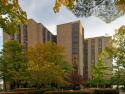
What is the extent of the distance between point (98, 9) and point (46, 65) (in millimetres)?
34937

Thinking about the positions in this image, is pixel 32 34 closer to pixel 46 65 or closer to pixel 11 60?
pixel 11 60

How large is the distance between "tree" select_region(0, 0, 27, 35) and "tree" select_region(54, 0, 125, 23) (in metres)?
1.57

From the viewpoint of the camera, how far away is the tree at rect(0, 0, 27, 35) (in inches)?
345

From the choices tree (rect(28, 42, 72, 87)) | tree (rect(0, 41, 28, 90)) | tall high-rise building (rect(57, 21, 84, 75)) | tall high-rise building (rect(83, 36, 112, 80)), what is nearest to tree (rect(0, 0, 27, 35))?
tree (rect(28, 42, 72, 87))

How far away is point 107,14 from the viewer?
748cm

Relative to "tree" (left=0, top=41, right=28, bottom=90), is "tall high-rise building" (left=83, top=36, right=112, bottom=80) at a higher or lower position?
higher

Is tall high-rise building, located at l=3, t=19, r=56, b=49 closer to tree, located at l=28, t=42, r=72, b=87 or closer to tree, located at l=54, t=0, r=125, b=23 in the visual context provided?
tree, located at l=28, t=42, r=72, b=87

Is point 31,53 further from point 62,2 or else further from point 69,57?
point 69,57

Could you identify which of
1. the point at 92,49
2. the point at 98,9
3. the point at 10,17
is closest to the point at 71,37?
the point at 92,49

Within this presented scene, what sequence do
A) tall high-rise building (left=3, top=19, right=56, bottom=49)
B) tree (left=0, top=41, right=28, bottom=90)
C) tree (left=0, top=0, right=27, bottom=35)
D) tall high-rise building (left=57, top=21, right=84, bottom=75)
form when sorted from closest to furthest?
1. tree (left=0, top=0, right=27, bottom=35)
2. tree (left=0, top=41, right=28, bottom=90)
3. tall high-rise building (left=3, top=19, right=56, bottom=49)
4. tall high-rise building (left=57, top=21, right=84, bottom=75)

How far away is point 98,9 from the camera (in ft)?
24.8

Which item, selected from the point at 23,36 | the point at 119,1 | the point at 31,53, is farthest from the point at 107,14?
the point at 23,36

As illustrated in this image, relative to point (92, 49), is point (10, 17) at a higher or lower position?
lower

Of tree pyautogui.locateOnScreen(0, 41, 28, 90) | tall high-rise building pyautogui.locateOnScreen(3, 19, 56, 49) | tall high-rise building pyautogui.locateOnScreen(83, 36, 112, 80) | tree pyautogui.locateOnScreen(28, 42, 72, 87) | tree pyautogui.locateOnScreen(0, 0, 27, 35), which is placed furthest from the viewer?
tall high-rise building pyautogui.locateOnScreen(83, 36, 112, 80)
